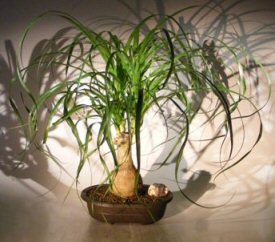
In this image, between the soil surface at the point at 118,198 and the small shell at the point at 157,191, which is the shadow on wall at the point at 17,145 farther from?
the small shell at the point at 157,191

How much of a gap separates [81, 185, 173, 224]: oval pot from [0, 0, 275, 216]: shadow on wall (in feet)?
0.82

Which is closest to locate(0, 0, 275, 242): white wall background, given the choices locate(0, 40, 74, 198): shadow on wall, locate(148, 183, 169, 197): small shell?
locate(0, 40, 74, 198): shadow on wall

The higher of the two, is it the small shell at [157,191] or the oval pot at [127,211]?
the small shell at [157,191]

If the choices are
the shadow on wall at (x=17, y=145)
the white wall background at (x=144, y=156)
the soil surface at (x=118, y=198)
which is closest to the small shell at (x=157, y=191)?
the soil surface at (x=118, y=198)

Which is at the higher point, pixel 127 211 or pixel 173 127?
pixel 173 127

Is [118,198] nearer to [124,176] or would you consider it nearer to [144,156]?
[124,176]

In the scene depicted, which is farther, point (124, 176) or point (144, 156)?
point (144, 156)

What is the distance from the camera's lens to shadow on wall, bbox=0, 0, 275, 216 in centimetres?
126

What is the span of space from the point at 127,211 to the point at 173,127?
15.4 inches

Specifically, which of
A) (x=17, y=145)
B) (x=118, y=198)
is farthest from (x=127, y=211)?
(x=17, y=145)

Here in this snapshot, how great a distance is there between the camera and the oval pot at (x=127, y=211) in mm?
978

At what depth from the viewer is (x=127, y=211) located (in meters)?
0.98

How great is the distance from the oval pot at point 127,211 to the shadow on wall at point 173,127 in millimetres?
249

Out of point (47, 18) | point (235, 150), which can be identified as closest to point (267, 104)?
point (235, 150)
